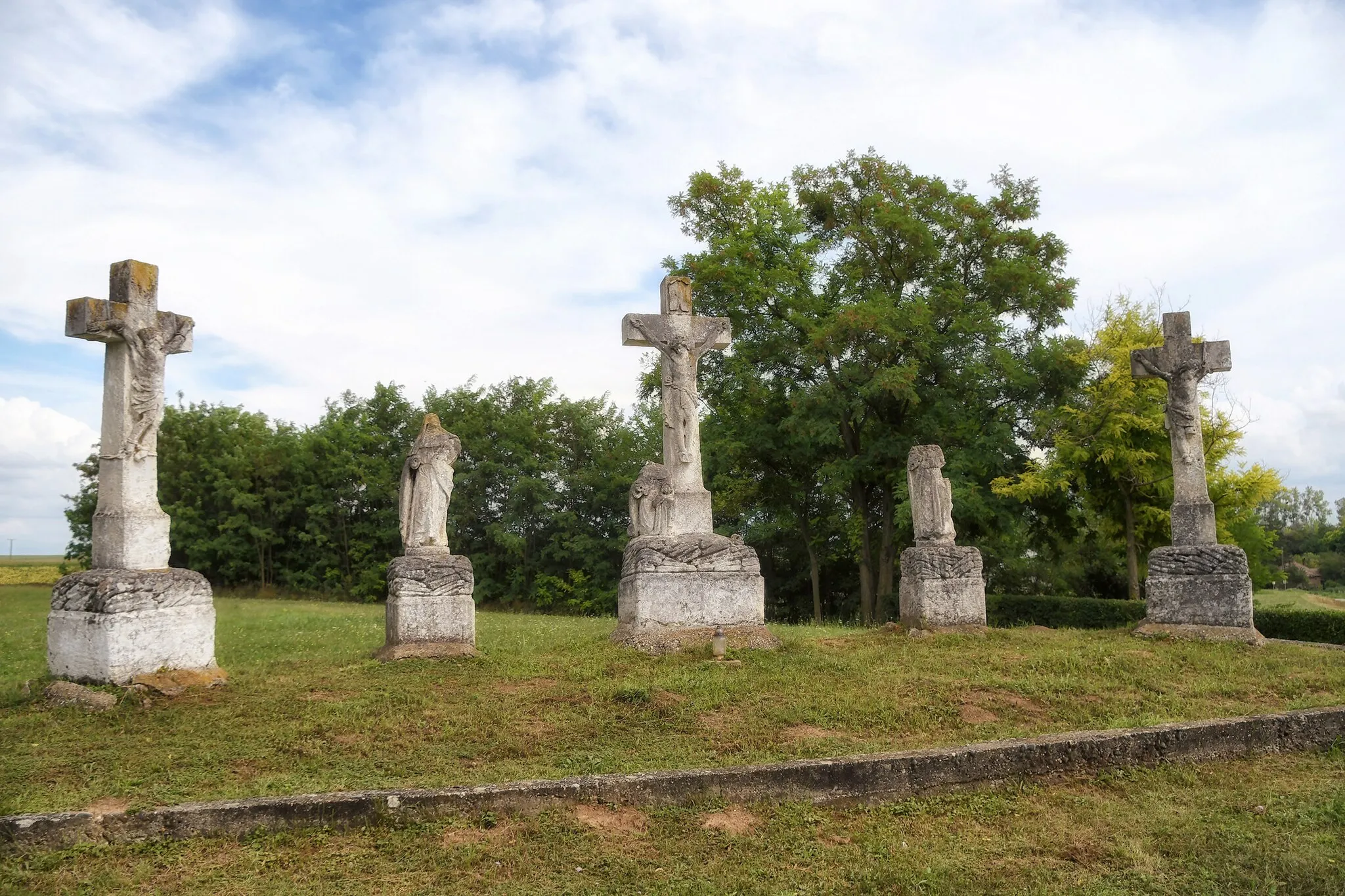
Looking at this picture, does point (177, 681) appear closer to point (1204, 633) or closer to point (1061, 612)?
point (1204, 633)

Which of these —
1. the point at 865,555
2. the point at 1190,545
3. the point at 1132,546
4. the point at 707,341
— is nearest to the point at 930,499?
the point at 1190,545

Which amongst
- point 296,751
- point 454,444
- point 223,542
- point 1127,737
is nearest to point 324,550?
point 223,542

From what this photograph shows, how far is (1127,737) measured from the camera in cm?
638

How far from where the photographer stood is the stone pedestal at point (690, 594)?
10.1 m

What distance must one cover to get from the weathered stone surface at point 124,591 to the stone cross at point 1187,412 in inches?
430

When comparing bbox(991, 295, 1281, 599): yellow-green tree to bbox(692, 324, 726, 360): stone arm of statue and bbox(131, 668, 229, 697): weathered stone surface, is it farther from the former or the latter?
bbox(131, 668, 229, 697): weathered stone surface

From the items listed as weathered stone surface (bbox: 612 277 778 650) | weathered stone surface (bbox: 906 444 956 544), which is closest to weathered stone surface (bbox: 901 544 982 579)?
weathered stone surface (bbox: 906 444 956 544)

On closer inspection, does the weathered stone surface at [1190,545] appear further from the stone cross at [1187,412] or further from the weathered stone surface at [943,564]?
the weathered stone surface at [943,564]

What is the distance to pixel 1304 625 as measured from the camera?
14.8m

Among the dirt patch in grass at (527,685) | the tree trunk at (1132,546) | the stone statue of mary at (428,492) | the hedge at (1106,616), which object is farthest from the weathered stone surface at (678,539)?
the tree trunk at (1132,546)

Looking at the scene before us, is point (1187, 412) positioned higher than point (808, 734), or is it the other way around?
point (1187, 412)

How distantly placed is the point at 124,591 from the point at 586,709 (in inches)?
160

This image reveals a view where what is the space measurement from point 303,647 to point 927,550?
8200 millimetres

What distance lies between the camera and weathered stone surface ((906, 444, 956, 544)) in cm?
1270
